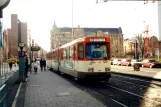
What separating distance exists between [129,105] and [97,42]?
7.43 metres

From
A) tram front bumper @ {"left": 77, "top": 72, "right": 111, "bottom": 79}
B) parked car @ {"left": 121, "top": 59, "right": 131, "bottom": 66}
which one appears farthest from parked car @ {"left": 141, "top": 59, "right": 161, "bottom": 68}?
tram front bumper @ {"left": 77, "top": 72, "right": 111, "bottom": 79}

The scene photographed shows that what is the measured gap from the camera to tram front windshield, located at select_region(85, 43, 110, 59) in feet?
55.4

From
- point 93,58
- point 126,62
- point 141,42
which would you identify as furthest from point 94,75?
point 141,42

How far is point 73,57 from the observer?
61.8 feet

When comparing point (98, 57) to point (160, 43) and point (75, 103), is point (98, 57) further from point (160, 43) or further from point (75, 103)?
point (160, 43)

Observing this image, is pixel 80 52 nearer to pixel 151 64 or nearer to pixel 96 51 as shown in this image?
pixel 96 51

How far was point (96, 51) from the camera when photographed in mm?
16984

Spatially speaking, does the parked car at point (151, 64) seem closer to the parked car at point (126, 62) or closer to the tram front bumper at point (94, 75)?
the parked car at point (126, 62)

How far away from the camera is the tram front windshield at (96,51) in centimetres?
1688

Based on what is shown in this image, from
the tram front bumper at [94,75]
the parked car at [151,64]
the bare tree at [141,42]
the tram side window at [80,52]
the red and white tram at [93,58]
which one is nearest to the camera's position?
the tram front bumper at [94,75]

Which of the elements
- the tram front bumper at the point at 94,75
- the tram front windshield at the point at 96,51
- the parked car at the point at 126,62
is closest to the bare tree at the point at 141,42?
the parked car at the point at 126,62

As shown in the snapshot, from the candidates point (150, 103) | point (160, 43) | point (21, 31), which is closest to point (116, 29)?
point (160, 43)

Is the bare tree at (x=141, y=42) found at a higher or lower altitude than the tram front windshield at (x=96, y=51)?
higher

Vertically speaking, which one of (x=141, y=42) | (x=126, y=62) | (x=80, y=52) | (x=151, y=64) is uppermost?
(x=141, y=42)
